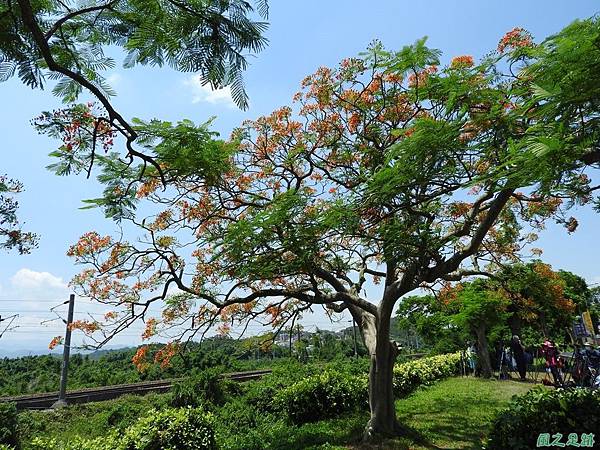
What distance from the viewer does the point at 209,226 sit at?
7582mm

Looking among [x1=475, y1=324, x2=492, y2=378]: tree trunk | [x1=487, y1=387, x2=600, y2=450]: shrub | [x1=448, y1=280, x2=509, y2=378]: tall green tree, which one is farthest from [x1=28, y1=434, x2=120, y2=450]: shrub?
[x1=475, y1=324, x2=492, y2=378]: tree trunk

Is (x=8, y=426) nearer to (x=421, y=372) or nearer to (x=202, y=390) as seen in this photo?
(x=202, y=390)

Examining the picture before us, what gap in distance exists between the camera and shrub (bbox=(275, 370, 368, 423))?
9.54m

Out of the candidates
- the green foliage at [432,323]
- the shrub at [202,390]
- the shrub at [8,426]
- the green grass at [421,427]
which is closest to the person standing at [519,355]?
the green grass at [421,427]

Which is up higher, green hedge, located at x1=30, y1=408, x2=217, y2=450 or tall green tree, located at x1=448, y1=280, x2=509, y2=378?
tall green tree, located at x1=448, y1=280, x2=509, y2=378

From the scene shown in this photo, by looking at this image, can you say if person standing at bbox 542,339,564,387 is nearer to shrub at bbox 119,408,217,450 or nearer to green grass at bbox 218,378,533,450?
green grass at bbox 218,378,533,450

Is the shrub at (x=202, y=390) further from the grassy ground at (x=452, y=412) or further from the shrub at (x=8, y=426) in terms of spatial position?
the grassy ground at (x=452, y=412)

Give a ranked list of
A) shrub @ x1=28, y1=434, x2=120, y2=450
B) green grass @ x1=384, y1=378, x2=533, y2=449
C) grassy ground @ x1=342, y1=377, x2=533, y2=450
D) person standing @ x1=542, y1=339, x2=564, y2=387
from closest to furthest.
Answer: shrub @ x1=28, y1=434, x2=120, y2=450, grassy ground @ x1=342, y1=377, x2=533, y2=450, green grass @ x1=384, y1=378, x2=533, y2=449, person standing @ x1=542, y1=339, x2=564, y2=387

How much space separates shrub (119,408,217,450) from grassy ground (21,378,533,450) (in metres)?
1.42

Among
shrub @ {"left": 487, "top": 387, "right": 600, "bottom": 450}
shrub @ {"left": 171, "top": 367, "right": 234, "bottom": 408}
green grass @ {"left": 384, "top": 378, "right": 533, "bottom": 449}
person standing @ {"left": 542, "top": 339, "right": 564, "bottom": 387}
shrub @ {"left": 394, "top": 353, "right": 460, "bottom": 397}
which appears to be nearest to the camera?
shrub @ {"left": 487, "top": 387, "right": 600, "bottom": 450}

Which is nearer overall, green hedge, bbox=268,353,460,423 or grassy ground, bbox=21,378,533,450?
grassy ground, bbox=21,378,533,450

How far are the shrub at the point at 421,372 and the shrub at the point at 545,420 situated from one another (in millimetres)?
8805

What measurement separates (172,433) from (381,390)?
3485 mm

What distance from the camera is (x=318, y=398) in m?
9.65
